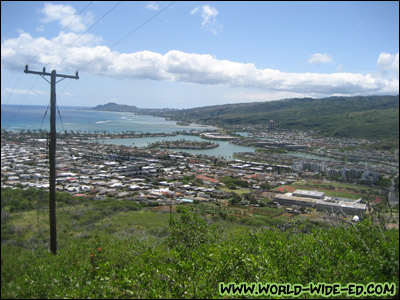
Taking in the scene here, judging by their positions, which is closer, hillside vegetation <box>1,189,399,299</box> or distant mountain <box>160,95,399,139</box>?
hillside vegetation <box>1,189,399,299</box>

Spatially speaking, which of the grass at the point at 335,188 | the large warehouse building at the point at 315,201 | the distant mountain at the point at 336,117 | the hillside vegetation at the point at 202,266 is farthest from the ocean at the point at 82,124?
the hillside vegetation at the point at 202,266

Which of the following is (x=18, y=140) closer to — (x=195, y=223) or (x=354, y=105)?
(x=195, y=223)

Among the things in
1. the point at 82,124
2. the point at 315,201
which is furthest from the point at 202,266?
the point at 82,124

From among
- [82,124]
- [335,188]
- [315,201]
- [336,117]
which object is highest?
[336,117]

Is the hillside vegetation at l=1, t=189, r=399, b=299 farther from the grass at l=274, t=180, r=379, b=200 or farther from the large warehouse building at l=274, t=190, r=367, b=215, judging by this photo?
the grass at l=274, t=180, r=379, b=200

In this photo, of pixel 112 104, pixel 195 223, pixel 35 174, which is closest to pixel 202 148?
pixel 35 174

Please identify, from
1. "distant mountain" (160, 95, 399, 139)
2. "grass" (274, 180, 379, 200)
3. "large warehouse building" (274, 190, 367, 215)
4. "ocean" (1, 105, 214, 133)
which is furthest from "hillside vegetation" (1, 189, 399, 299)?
"distant mountain" (160, 95, 399, 139)

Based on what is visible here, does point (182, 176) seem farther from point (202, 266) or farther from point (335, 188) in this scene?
point (202, 266)

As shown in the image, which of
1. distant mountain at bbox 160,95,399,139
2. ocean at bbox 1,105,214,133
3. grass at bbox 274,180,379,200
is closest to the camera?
grass at bbox 274,180,379,200
